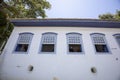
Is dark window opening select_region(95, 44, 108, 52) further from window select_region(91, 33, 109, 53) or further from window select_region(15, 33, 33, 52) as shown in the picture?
window select_region(15, 33, 33, 52)

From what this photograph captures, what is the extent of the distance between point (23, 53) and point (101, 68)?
5740 millimetres

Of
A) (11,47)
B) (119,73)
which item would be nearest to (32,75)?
(11,47)

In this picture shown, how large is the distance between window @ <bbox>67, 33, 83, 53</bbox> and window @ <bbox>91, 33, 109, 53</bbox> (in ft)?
3.74

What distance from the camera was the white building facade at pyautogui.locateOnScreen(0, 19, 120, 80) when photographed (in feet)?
25.1

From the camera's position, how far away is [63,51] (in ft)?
27.3

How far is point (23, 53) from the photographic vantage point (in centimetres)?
845

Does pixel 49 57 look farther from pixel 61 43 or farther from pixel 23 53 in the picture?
pixel 23 53

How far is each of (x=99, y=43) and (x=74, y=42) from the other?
6.51 feet

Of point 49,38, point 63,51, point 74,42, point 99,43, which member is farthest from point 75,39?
point 49,38

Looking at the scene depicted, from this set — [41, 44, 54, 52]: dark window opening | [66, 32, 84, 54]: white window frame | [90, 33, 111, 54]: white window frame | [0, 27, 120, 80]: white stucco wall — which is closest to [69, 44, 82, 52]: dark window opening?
[66, 32, 84, 54]: white window frame

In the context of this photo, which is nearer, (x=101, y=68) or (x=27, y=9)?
(x=101, y=68)

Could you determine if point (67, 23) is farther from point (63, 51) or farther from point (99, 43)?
point (99, 43)

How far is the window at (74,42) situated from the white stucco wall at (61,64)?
36 centimetres

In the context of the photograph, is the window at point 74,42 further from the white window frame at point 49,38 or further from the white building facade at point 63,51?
the white window frame at point 49,38
